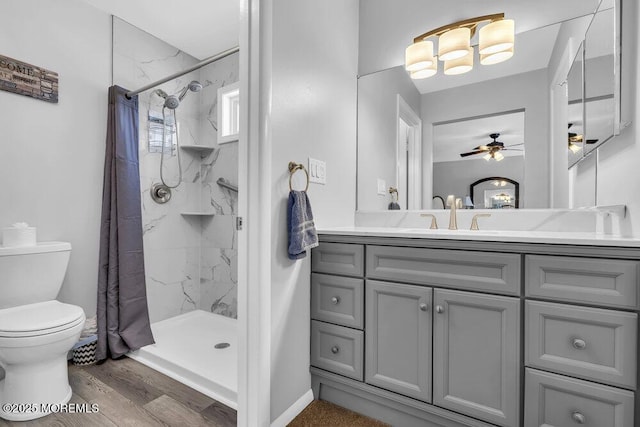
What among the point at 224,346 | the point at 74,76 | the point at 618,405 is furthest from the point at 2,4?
the point at 618,405

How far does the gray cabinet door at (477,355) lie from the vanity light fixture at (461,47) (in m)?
1.30

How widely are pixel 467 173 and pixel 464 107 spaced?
0.39m

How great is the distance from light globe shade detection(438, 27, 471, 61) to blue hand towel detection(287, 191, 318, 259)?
115 centimetres

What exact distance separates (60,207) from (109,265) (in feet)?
1.61

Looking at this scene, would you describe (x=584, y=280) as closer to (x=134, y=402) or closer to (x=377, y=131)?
(x=377, y=131)

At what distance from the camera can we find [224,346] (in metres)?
2.26

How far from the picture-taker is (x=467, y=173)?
1.78 metres

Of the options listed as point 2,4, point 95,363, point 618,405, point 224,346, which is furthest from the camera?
→ point 224,346

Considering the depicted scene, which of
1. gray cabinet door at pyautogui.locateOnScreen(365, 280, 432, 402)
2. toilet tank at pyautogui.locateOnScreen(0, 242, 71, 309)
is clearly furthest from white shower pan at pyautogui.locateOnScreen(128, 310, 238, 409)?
gray cabinet door at pyautogui.locateOnScreen(365, 280, 432, 402)

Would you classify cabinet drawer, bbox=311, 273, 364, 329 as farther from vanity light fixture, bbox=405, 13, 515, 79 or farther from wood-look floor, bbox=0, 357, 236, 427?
vanity light fixture, bbox=405, 13, 515, 79

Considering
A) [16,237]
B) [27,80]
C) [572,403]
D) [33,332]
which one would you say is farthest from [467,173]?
[27,80]

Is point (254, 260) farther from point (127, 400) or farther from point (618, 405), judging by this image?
point (618, 405)

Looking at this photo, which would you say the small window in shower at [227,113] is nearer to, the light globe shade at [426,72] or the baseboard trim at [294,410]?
the light globe shade at [426,72]

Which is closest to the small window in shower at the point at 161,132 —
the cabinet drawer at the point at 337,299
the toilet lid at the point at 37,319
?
the toilet lid at the point at 37,319
